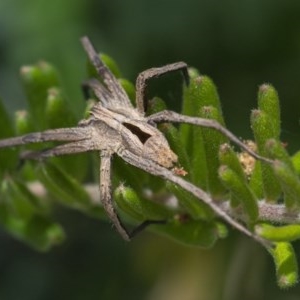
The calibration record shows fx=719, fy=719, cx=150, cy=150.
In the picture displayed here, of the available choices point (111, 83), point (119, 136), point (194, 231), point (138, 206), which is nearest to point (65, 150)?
point (119, 136)

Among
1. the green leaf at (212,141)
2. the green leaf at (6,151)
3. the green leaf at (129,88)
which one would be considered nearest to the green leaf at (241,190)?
the green leaf at (212,141)

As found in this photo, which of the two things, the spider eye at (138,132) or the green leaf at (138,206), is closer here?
the green leaf at (138,206)

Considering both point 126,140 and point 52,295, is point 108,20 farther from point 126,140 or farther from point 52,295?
point 126,140

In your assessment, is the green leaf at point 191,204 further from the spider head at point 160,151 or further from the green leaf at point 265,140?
the green leaf at point 265,140

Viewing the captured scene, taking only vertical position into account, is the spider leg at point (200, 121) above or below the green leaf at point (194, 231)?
above

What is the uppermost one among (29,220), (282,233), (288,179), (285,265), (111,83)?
(111,83)

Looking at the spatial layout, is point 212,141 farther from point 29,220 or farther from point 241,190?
point 29,220
